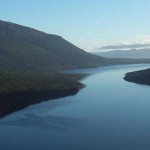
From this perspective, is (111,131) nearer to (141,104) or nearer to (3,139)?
(3,139)

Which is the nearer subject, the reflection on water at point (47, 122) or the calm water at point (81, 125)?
the calm water at point (81, 125)

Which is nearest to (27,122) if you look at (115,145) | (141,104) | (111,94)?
(115,145)

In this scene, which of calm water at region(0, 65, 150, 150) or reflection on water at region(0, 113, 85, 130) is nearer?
calm water at region(0, 65, 150, 150)

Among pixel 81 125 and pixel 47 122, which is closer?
pixel 81 125

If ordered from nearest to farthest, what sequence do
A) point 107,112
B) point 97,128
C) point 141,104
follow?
1. point 97,128
2. point 107,112
3. point 141,104

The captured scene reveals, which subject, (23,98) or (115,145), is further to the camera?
(23,98)

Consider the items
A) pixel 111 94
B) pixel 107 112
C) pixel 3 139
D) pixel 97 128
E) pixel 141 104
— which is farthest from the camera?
pixel 111 94

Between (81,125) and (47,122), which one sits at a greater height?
(47,122)
